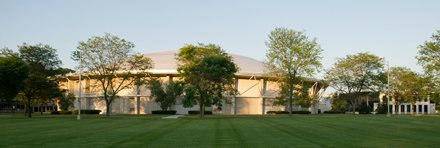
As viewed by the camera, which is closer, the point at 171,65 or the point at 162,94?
the point at 162,94

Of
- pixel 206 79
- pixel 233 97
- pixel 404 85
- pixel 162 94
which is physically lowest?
pixel 233 97

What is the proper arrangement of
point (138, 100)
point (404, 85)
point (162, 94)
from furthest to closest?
1. point (404, 85)
2. point (138, 100)
3. point (162, 94)

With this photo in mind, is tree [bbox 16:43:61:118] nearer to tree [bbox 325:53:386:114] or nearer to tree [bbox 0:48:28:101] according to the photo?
tree [bbox 0:48:28:101]

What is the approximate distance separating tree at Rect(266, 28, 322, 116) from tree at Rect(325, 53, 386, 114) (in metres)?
15.4

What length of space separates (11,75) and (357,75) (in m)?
54.0

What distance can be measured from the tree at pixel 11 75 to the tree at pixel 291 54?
Result: 1261 inches

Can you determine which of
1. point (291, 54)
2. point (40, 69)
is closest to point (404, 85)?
point (291, 54)

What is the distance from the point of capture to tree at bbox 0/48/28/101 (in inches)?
1918

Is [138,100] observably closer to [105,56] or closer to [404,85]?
[105,56]

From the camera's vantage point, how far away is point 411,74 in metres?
83.0

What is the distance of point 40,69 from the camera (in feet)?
185

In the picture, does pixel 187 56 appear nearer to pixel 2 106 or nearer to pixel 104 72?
pixel 104 72

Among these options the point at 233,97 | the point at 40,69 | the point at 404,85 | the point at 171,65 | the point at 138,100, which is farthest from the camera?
the point at 404,85

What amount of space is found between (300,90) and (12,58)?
129 ft
